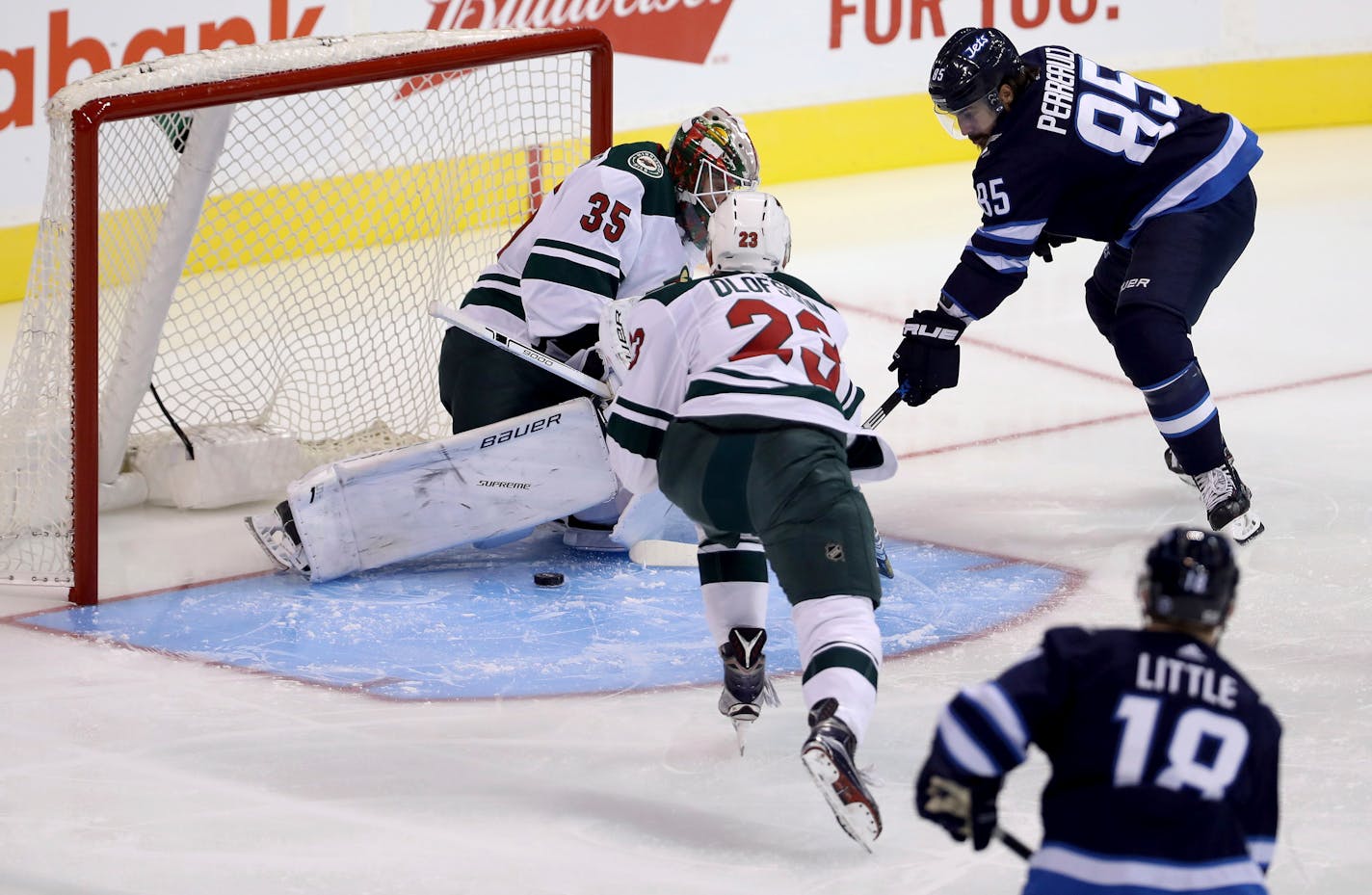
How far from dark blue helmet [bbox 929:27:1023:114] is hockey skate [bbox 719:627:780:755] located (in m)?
1.44

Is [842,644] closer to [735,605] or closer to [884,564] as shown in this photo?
[735,605]

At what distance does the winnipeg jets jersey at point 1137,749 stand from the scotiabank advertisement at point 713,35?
16.0ft

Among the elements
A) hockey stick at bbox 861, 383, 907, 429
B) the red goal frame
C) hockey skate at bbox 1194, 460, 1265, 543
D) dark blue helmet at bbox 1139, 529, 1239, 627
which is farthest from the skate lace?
dark blue helmet at bbox 1139, 529, 1239, 627

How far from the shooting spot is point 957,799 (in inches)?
71.4

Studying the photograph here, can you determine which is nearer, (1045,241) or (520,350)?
(520,350)

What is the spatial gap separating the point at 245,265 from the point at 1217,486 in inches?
107

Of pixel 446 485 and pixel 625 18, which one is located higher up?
pixel 625 18

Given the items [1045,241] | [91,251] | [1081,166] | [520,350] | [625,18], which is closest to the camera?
[91,251]

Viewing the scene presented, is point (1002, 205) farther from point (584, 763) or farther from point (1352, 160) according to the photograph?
point (1352, 160)

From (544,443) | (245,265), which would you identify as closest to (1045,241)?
(544,443)

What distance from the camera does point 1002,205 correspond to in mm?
4043

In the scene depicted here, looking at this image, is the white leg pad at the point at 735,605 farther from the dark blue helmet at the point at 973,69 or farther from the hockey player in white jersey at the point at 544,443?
the dark blue helmet at the point at 973,69

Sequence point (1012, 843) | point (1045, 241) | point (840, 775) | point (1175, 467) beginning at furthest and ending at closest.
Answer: point (1175, 467)
point (1045, 241)
point (840, 775)
point (1012, 843)

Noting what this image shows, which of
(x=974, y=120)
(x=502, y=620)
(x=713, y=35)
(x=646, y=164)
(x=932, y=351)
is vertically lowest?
(x=502, y=620)
